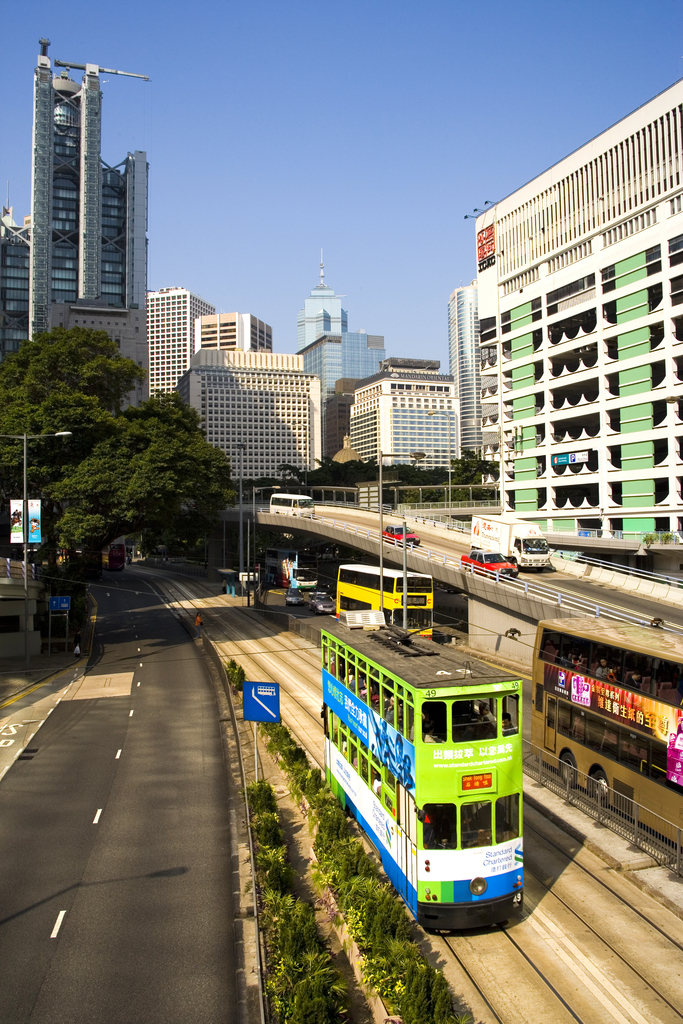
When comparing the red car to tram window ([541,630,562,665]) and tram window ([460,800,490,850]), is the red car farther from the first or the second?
tram window ([460,800,490,850])

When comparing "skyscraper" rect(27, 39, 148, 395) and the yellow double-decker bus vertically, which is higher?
"skyscraper" rect(27, 39, 148, 395)

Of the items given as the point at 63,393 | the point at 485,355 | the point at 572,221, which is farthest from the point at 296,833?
the point at 485,355

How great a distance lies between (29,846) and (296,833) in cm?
598

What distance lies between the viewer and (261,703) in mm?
18531

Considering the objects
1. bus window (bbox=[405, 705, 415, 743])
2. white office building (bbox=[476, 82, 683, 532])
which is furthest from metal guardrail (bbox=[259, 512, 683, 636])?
white office building (bbox=[476, 82, 683, 532])

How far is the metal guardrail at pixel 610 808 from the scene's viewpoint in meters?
14.6

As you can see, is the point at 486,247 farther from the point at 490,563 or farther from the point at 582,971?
the point at 582,971

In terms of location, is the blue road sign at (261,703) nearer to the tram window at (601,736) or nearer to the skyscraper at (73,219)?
the tram window at (601,736)

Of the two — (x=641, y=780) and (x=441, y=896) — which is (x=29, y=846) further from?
(x=641, y=780)

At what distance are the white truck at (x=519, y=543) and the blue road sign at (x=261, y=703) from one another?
2865 centimetres

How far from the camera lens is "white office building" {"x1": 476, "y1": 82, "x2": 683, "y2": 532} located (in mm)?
53188

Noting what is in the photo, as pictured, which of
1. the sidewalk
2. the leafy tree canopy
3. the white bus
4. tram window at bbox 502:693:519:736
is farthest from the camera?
the white bus

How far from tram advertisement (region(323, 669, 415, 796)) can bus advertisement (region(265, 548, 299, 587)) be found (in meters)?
55.0

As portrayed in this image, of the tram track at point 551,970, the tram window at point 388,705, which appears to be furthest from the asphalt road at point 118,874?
the tram window at point 388,705
